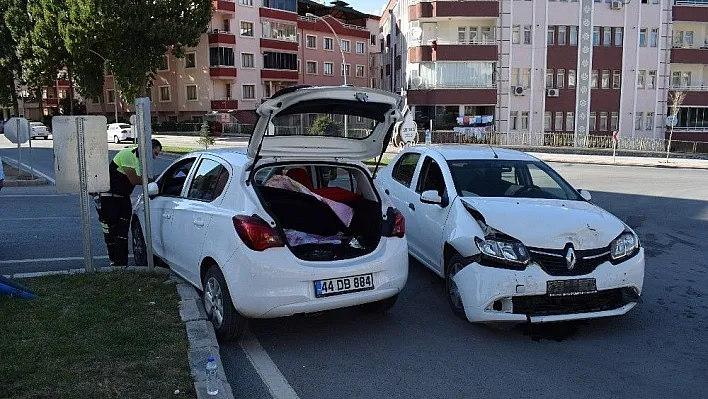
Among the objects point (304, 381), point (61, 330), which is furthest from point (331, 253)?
point (61, 330)

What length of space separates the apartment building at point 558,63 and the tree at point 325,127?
3953 cm

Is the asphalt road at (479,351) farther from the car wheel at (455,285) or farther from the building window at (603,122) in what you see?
the building window at (603,122)

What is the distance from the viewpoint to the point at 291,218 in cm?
611

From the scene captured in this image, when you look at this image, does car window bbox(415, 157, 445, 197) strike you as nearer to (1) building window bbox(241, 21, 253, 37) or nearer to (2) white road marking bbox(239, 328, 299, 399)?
(2) white road marking bbox(239, 328, 299, 399)

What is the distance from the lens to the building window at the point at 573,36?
4681 cm

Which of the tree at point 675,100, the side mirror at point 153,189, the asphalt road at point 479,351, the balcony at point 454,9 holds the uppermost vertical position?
the balcony at point 454,9

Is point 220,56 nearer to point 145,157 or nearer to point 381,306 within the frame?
point 145,157

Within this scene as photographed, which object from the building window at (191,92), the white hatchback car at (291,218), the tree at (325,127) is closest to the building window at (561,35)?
the building window at (191,92)

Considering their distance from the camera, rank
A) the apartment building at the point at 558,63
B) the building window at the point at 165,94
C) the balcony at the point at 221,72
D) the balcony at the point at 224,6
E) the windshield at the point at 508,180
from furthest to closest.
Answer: the building window at the point at 165,94 < the balcony at the point at 221,72 < the balcony at the point at 224,6 < the apartment building at the point at 558,63 < the windshield at the point at 508,180

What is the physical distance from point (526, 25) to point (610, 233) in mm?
44256

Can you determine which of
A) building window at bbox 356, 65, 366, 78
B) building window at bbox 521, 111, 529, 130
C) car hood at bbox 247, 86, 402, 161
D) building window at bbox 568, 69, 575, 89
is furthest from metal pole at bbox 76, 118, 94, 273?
building window at bbox 356, 65, 366, 78

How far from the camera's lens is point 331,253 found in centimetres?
538

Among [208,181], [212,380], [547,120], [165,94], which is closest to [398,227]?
[208,181]

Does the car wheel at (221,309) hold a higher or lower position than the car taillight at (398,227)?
lower
